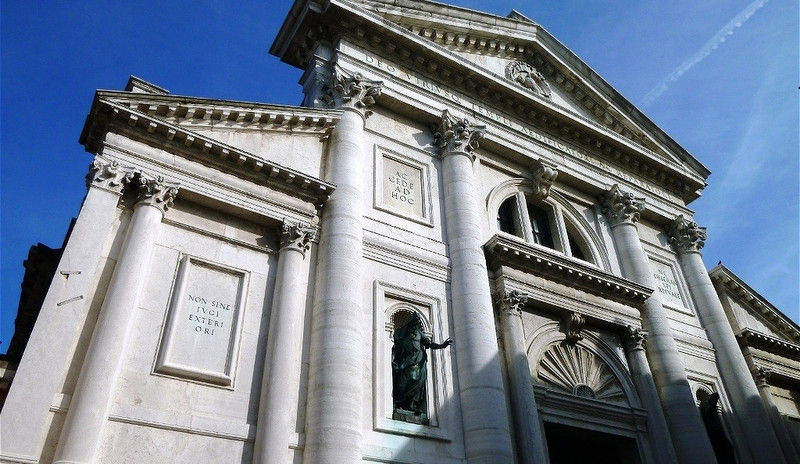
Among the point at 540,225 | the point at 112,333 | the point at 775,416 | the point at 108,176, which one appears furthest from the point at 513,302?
the point at 775,416

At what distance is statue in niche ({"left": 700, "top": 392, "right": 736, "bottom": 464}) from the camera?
1437 centimetres

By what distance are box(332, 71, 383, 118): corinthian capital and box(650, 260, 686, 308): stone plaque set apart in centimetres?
916

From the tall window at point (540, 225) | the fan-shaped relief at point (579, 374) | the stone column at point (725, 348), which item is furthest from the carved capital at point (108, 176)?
the stone column at point (725, 348)

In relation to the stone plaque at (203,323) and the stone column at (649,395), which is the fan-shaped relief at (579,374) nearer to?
the stone column at (649,395)

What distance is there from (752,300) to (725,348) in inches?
149

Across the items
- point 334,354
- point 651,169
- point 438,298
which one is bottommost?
point 334,354

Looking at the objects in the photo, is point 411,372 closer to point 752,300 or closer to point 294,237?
point 294,237

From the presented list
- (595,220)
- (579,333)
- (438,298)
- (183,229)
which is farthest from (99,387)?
(595,220)

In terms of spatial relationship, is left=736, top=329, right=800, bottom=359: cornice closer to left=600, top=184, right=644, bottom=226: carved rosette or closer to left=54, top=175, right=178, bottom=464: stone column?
left=600, top=184, right=644, bottom=226: carved rosette

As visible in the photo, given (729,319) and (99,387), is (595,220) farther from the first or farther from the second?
(99,387)

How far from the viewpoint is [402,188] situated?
14.0 m

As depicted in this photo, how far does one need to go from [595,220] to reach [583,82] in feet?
15.8

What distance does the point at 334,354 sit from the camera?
1020 centimetres

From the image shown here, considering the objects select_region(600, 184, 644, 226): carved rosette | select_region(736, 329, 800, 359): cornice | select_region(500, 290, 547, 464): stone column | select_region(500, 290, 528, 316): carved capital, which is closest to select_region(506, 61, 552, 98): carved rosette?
select_region(600, 184, 644, 226): carved rosette
